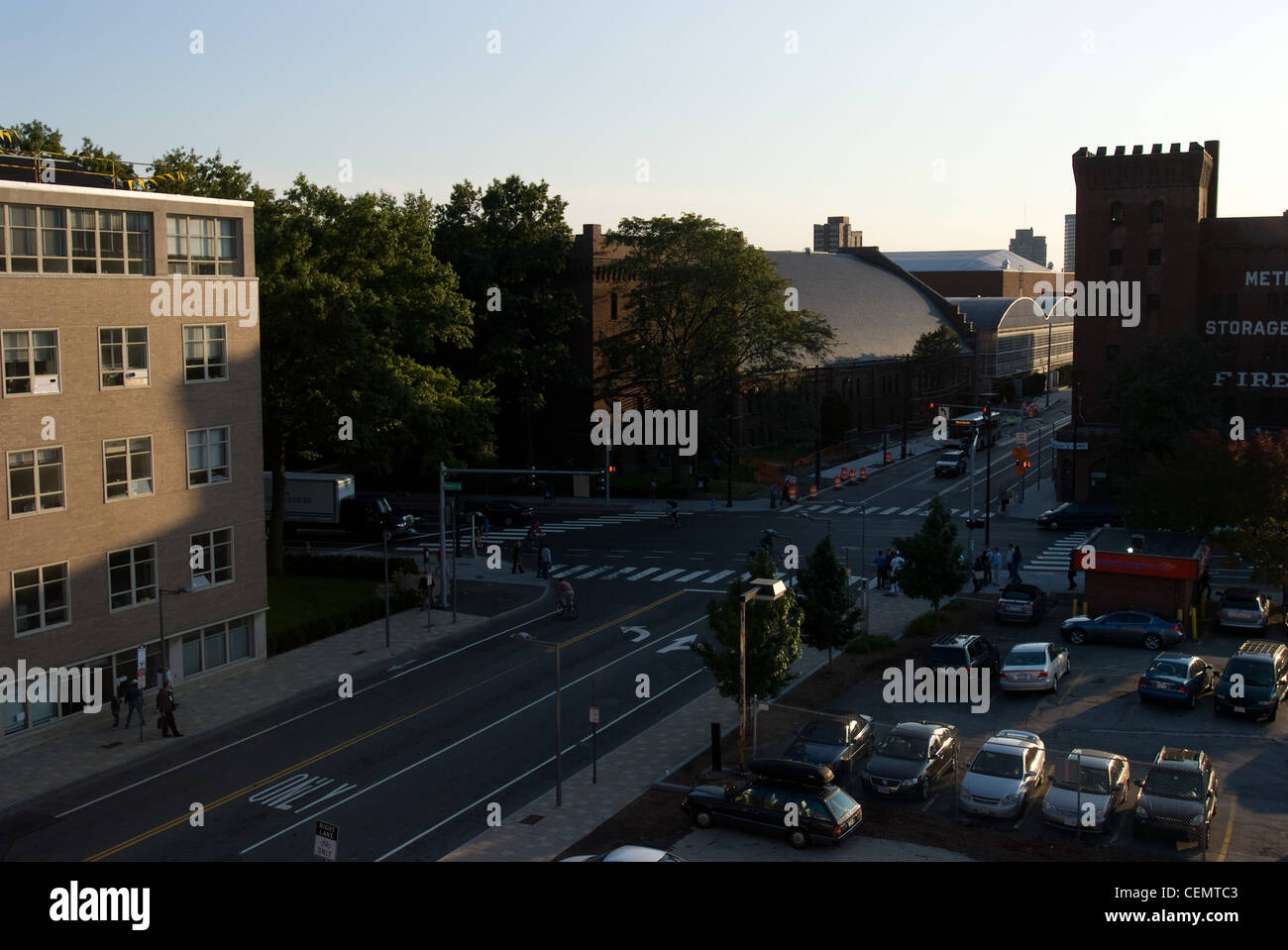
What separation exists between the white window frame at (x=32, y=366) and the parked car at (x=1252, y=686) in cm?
2997

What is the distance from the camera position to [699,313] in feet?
247

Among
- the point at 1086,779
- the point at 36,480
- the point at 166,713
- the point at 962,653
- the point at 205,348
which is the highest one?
the point at 205,348

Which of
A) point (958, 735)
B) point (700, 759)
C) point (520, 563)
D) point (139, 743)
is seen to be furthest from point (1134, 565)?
point (139, 743)

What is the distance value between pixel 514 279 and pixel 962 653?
150 feet

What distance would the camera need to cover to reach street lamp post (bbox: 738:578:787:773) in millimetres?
25953

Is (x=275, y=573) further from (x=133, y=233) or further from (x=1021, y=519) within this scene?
(x=1021, y=519)

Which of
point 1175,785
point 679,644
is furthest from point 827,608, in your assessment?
point 1175,785

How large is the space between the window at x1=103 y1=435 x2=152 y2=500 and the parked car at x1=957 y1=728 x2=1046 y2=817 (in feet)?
73.7

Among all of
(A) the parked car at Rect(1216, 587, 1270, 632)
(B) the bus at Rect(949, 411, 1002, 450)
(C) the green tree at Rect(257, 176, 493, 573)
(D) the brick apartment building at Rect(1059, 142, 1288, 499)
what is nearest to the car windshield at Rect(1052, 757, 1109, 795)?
(A) the parked car at Rect(1216, 587, 1270, 632)

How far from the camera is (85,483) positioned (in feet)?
102

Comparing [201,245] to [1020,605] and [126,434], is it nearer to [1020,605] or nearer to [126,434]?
[126,434]

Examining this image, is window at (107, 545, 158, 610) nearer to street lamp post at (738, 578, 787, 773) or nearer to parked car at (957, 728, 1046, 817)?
street lamp post at (738, 578, 787, 773)

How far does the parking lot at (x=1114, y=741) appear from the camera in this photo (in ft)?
73.6

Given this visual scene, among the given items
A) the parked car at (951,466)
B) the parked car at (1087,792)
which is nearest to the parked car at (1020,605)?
the parked car at (1087,792)
